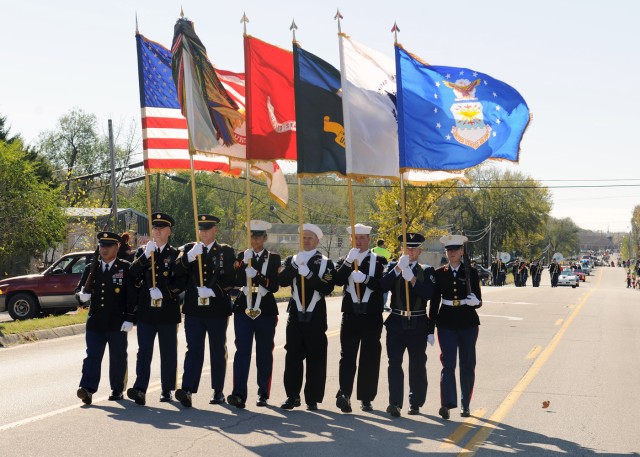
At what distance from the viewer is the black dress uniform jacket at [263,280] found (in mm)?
9508

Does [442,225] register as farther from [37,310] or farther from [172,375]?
[172,375]

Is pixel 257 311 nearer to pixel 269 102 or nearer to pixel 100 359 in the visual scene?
pixel 100 359

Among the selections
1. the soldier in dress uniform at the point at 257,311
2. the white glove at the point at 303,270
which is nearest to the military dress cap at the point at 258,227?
the soldier in dress uniform at the point at 257,311

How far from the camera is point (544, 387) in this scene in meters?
11.6

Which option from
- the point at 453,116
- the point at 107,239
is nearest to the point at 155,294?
the point at 107,239

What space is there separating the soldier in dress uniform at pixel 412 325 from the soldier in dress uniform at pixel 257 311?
1.24m

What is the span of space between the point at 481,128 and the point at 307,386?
11.3 feet

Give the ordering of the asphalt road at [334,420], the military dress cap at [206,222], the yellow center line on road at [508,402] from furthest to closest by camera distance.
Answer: the military dress cap at [206,222]
the yellow center line on road at [508,402]
the asphalt road at [334,420]

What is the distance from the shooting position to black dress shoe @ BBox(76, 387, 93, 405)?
9438mm

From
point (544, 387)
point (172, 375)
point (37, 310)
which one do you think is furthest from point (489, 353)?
point (37, 310)

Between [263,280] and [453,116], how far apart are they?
2836 mm

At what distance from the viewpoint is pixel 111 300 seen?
977 cm

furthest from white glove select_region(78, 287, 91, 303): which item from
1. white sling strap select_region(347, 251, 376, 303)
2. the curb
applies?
the curb

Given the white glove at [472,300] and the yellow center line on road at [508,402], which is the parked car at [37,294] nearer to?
the yellow center line on road at [508,402]
